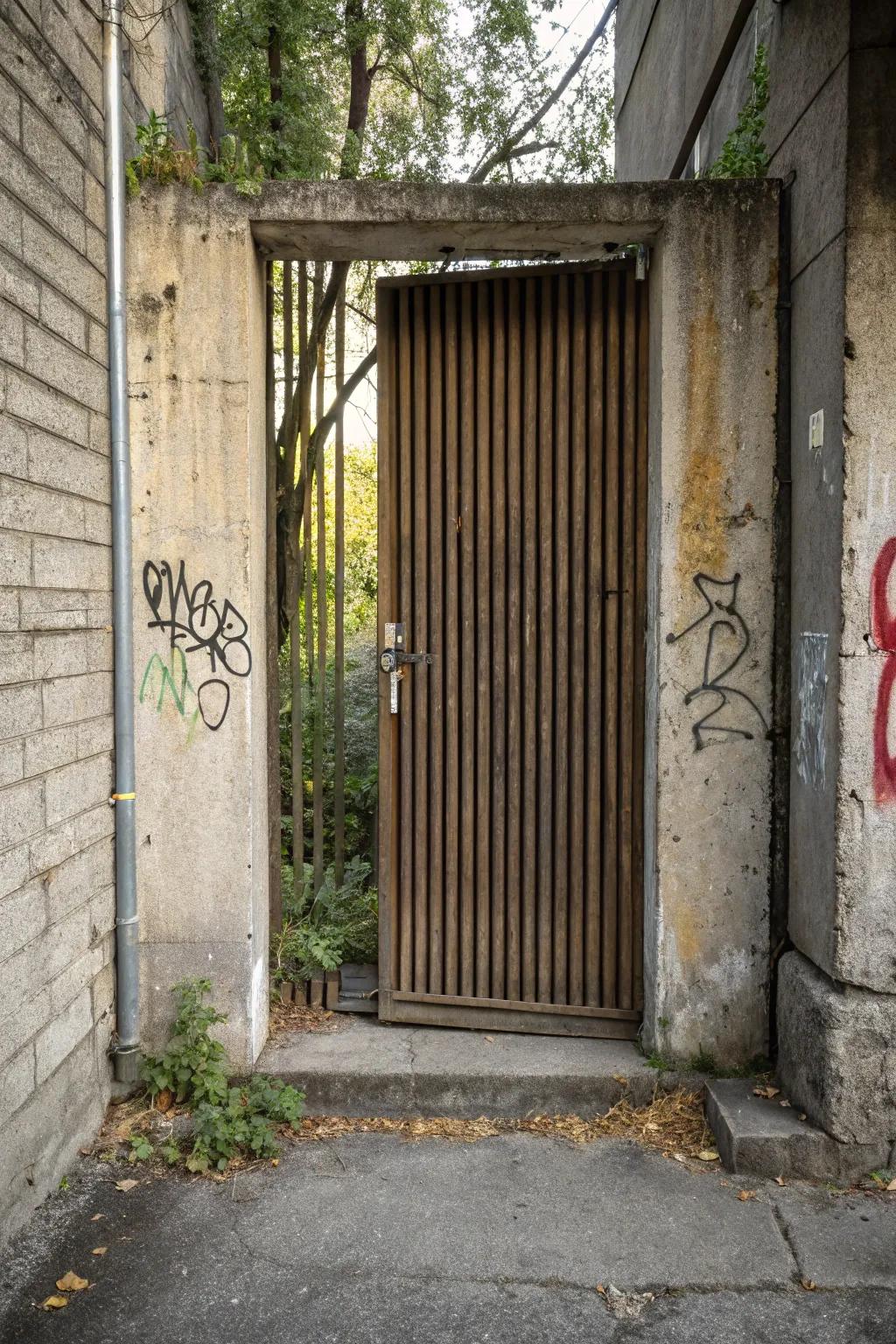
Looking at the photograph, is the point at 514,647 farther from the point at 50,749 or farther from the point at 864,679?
the point at 50,749

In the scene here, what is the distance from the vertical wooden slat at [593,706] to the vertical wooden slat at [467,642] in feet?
1.69

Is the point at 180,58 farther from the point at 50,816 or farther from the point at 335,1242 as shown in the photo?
the point at 335,1242

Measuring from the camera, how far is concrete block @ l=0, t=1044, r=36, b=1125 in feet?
9.80

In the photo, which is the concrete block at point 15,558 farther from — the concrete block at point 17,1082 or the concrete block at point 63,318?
the concrete block at point 17,1082

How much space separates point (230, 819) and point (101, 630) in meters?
0.92

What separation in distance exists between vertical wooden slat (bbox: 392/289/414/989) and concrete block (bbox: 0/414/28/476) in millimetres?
1723

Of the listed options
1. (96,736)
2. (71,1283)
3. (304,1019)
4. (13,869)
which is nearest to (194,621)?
(96,736)

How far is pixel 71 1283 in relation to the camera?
2932 mm

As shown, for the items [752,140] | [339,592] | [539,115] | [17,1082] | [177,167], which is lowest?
[17,1082]

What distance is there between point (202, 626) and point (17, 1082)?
180 centimetres

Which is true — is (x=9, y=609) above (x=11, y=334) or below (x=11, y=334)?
below

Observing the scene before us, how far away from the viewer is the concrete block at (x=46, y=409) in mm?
3135

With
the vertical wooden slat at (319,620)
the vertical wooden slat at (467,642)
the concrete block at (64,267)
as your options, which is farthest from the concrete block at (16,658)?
the vertical wooden slat at (467,642)

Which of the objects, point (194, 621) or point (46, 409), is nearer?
point (46, 409)
